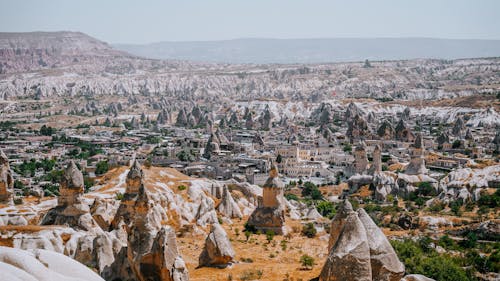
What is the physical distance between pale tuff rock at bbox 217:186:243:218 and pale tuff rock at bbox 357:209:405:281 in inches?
787

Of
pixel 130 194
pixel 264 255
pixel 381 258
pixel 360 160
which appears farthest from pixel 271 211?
pixel 360 160

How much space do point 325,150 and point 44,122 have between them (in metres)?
64.2

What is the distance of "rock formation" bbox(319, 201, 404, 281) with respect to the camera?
489 inches

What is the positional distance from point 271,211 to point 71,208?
33.4ft

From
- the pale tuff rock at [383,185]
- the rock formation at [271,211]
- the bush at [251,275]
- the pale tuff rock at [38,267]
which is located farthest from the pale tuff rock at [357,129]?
the pale tuff rock at [38,267]

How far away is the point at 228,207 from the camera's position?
33.9 meters

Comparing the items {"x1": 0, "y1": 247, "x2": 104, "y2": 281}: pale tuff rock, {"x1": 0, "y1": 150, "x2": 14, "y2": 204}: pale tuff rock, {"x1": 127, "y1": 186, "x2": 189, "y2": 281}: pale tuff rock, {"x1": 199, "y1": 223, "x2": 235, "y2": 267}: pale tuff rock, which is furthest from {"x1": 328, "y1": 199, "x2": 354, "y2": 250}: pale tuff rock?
{"x1": 0, "y1": 150, "x2": 14, "y2": 204}: pale tuff rock

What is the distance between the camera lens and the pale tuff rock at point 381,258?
1352 centimetres

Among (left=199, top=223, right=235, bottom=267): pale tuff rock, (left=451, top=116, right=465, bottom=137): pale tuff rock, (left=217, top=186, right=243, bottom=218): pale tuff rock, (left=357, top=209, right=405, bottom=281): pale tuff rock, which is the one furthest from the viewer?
(left=451, top=116, right=465, bottom=137): pale tuff rock

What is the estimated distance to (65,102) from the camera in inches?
5940

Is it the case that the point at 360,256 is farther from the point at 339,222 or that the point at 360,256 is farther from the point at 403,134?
the point at 403,134

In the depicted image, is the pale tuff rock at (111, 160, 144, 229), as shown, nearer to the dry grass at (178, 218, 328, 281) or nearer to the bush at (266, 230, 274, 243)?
the dry grass at (178, 218, 328, 281)

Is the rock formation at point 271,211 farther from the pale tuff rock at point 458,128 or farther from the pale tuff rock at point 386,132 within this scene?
→ the pale tuff rock at point 458,128

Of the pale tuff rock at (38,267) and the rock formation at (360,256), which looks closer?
the pale tuff rock at (38,267)
